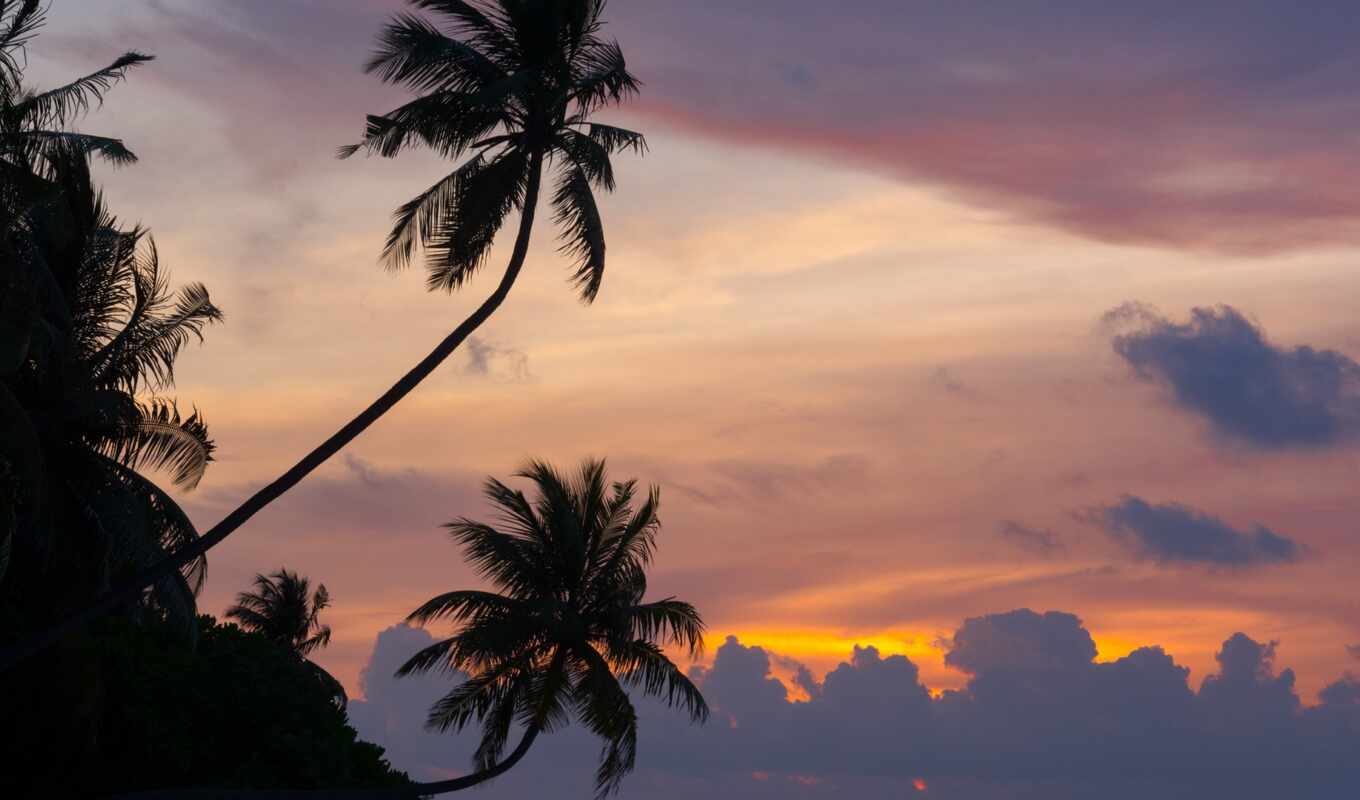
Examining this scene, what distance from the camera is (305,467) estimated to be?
72.9 feet

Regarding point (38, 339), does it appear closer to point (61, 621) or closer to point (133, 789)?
point (61, 621)

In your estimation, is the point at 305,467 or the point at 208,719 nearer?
the point at 305,467

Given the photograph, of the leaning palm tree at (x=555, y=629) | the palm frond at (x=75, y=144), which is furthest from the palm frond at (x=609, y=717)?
the palm frond at (x=75, y=144)

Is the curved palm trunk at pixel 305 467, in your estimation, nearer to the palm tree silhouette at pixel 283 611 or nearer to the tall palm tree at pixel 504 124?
the tall palm tree at pixel 504 124

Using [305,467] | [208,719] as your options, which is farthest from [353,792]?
[305,467]

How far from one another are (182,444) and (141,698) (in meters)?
5.95

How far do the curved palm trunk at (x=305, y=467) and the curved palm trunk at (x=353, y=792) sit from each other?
325cm

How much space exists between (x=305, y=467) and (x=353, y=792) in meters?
8.69

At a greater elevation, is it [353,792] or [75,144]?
[75,144]

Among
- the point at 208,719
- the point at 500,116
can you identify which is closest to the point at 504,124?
the point at 500,116

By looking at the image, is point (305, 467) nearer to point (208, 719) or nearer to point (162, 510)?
point (162, 510)

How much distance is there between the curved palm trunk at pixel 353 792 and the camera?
81.2ft

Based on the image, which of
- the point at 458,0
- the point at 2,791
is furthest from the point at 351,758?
the point at 458,0

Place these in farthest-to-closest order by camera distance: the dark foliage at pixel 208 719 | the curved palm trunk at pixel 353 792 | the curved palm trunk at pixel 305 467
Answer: the dark foliage at pixel 208 719, the curved palm trunk at pixel 353 792, the curved palm trunk at pixel 305 467
